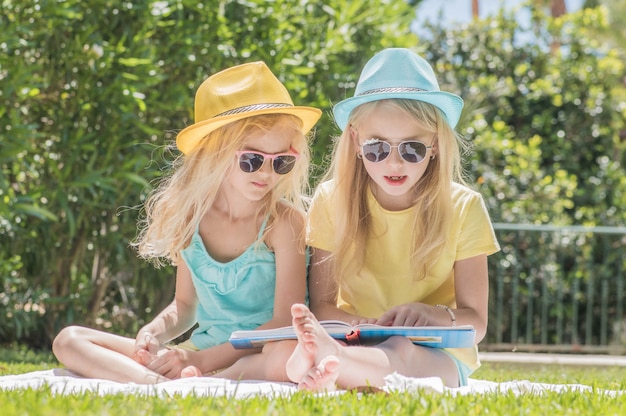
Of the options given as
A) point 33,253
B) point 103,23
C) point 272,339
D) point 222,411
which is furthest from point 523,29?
point 222,411

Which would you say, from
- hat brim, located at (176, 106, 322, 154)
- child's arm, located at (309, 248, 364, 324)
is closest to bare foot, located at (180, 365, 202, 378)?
child's arm, located at (309, 248, 364, 324)

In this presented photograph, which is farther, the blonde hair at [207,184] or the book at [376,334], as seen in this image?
the blonde hair at [207,184]

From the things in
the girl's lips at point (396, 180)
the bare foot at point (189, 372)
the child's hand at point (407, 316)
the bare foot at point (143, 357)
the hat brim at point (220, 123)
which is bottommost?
the bare foot at point (189, 372)

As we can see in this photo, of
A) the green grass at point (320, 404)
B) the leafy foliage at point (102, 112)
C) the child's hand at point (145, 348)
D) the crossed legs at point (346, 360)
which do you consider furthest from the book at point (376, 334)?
the leafy foliage at point (102, 112)

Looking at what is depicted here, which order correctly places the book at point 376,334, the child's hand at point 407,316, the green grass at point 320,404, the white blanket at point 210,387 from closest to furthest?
the green grass at point 320,404, the white blanket at point 210,387, the book at point 376,334, the child's hand at point 407,316

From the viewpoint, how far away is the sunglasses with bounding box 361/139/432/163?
373 cm

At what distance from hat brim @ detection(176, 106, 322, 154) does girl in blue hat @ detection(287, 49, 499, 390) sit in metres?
0.16

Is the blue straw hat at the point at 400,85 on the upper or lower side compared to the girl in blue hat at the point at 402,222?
upper

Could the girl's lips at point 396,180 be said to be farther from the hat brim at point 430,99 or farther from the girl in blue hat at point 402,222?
the hat brim at point 430,99

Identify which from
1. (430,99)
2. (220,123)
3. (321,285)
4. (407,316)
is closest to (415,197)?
(430,99)

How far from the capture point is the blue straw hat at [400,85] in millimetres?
3797

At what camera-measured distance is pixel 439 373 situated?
3594 millimetres

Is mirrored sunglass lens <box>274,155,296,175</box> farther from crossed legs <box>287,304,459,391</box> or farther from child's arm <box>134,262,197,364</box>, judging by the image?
crossed legs <box>287,304,459,391</box>

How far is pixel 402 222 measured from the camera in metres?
3.99
